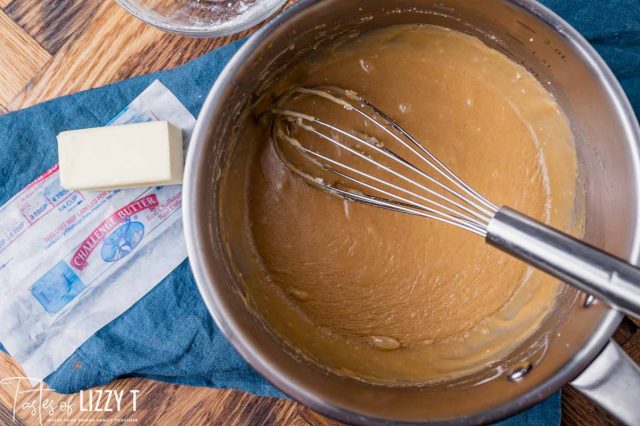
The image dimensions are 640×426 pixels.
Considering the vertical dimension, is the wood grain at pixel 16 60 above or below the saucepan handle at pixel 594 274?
above

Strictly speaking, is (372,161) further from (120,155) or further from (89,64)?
(89,64)

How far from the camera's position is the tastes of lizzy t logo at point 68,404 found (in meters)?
0.90

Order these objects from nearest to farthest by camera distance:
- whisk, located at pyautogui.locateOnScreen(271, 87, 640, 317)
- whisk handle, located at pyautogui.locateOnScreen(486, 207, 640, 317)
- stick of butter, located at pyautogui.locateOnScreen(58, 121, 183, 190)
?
whisk handle, located at pyautogui.locateOnScreen(486, 207, 640, 317), whisk, located at pyautogui.locateOnScreen(271, 87, 640, 317), stick of butter, located at pyautogui.locateOnScreen(58, 121, 183, 190)

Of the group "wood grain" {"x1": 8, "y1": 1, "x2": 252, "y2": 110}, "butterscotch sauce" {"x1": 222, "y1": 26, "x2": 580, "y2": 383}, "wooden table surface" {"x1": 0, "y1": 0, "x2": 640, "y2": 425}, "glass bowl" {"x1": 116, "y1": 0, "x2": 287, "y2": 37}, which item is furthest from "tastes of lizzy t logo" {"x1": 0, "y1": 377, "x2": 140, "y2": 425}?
"glass bowl" {"x1": 116, "y1": 0, "x2": 287, "y2": 37}

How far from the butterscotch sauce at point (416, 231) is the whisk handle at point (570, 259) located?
23cm

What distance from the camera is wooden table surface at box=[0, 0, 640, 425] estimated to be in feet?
2.94

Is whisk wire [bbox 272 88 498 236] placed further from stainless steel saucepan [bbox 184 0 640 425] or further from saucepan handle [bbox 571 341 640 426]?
saucepan handle [bbox 571 341 640 426]

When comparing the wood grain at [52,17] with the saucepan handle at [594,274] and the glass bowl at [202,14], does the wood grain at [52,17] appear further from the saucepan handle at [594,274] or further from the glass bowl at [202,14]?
the saucepan handle at [594,274]

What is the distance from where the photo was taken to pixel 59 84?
91 centimetres

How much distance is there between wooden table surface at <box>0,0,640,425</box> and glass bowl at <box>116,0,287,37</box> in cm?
3

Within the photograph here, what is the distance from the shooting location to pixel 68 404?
908mm

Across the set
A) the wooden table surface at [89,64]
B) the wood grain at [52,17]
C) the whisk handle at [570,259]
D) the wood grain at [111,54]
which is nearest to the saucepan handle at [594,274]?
the whisk handle at [570,259]

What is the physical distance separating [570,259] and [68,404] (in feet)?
2.57

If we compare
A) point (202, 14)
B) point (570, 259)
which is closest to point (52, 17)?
point (202, 14)
